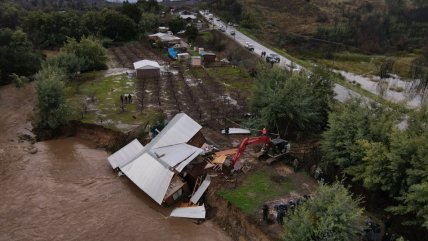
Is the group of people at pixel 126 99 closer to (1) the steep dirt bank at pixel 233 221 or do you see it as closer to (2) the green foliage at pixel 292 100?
(2) the green foliage at pixel 292 100

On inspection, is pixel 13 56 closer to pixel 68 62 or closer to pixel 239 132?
pixel 68 62

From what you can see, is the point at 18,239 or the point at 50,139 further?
the point at 50,139

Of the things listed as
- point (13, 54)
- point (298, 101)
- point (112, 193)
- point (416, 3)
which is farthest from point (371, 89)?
point (416, 3)

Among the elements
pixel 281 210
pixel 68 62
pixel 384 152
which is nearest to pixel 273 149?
pixel 281 210

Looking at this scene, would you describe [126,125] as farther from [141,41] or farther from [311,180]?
[141,41]

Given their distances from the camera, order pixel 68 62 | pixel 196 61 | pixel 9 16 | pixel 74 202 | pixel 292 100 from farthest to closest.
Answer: pixel 9 16 → pixel 196 61 → pixel 68 62 → pixel 292 100 → pixel 74 202

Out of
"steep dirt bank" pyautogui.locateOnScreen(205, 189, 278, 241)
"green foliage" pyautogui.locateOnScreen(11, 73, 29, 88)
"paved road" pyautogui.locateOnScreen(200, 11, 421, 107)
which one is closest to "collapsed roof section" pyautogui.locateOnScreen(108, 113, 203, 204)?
"steep dirt bank" pyautogui.locateOnScreen(205, 189, 278, 241)

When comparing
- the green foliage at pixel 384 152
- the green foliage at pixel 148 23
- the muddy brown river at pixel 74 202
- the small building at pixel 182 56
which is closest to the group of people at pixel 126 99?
the muddy brown river at pixel 74 202
